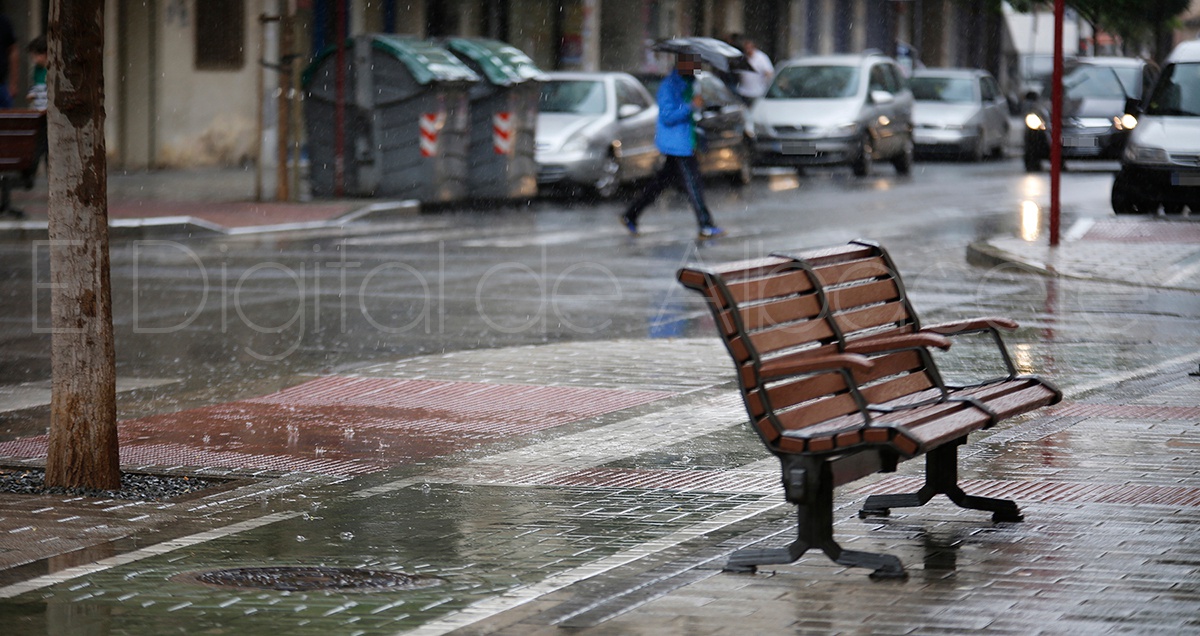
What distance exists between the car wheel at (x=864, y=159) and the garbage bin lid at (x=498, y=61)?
6447mm

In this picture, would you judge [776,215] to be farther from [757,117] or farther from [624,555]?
[624,555]

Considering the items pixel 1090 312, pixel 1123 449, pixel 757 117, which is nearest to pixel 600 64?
pixel 757 117

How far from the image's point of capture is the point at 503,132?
958 inches

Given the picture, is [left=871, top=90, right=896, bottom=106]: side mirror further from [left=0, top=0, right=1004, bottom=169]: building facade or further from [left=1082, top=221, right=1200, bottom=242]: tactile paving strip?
[left=1082, top=221, right=1200, bottom=242]: tactile paving strip

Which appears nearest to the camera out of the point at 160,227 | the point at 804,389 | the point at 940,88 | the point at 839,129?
the point at 804,389

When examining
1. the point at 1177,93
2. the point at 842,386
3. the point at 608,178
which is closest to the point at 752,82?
the point at 608,178

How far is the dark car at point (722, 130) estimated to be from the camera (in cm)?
2734

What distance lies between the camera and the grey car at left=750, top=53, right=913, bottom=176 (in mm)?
29453

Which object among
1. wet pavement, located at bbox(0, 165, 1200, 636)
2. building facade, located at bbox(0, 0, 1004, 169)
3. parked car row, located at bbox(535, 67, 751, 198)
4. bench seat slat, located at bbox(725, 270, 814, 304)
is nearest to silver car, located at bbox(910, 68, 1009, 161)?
building facade, located at bbox(0, 0, 1004, 169)

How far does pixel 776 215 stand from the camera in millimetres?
22297

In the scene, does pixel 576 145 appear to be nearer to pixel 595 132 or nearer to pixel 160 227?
pixel 595 132

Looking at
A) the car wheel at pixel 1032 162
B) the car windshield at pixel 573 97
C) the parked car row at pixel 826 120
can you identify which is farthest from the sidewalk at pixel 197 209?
the car wheel at pixel 1032 162

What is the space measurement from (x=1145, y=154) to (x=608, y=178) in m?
7.11

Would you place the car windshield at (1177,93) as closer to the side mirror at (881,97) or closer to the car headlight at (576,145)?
the car headlight at (576,145)
